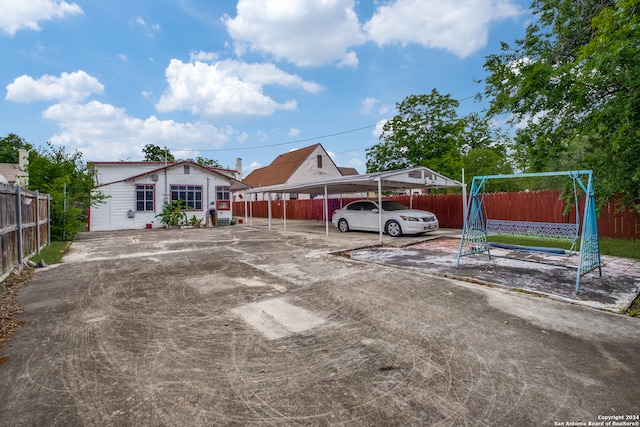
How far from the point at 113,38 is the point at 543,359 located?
1459 centimetres

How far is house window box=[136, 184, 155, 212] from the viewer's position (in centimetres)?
1748

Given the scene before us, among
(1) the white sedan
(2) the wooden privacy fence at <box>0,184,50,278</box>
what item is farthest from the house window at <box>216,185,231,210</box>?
(2) the wooden privacy fence at <box>0,184,50,278</box>

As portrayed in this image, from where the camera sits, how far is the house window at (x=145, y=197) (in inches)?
688

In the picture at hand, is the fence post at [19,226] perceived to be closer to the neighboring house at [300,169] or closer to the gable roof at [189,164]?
the gable roof at [189,164]

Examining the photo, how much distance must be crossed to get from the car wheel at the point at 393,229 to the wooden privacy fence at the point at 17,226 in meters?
10.5

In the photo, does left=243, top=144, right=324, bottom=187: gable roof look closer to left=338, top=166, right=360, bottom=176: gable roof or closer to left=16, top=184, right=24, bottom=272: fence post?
left=338, top=166, right=360, bottom=176: gable roof

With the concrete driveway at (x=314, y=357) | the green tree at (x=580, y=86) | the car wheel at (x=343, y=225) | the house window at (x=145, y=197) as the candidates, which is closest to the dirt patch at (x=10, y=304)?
the concrete driveway at (x=314, y=357)

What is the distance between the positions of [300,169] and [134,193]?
15694 millimetres

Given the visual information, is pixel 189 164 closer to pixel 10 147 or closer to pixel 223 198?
pixel 223 198

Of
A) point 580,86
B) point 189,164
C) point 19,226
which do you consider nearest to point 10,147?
point 189,164

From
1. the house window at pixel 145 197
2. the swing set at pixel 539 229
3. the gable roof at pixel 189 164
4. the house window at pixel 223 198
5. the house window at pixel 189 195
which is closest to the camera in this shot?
the swing set at pixel 539 229

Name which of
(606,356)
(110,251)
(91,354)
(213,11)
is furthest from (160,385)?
(213,11)

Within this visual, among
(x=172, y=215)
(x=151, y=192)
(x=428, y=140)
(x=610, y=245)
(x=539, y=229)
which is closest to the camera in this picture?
(x=539, y=229)

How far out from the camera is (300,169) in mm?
30125
